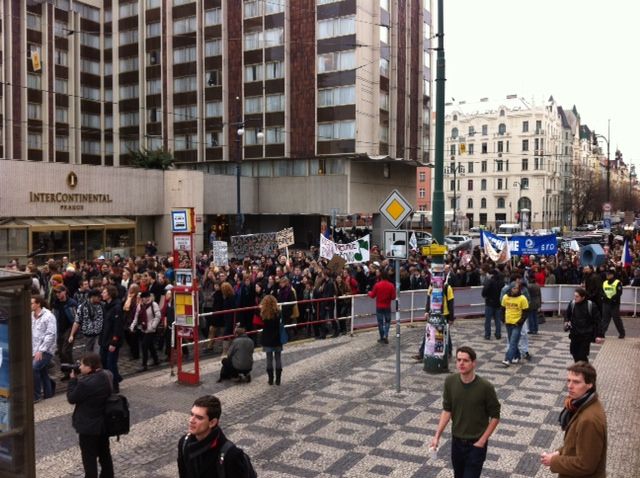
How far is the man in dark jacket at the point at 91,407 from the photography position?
6.24 m

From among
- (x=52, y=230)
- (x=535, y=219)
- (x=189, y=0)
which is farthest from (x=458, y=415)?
(x=535, y=219)

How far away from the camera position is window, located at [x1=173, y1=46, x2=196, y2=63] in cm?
4991

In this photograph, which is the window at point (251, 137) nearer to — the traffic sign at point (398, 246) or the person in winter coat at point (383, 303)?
the person in winter coat at point (383, 303)

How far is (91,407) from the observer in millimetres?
6262

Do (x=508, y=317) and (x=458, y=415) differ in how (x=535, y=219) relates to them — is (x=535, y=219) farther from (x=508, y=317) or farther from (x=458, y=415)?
(x=458, y=415)

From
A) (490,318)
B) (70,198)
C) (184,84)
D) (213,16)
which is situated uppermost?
(213,16)

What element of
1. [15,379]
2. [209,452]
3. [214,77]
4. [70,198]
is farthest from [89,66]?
[209,452]

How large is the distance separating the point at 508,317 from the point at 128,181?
98.8 ft

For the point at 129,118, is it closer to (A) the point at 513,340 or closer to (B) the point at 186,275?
(B) the point at 186,275

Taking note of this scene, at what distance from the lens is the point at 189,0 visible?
49.4 metres

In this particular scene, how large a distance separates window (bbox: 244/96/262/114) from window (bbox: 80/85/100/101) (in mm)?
15846

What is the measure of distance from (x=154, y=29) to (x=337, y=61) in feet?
55.8

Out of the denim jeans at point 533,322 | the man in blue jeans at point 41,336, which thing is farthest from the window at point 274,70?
the man in blue jeans at point 41,336

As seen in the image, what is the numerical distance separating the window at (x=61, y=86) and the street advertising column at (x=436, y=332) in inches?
1969
